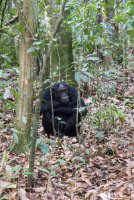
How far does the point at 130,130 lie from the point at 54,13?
2378mm

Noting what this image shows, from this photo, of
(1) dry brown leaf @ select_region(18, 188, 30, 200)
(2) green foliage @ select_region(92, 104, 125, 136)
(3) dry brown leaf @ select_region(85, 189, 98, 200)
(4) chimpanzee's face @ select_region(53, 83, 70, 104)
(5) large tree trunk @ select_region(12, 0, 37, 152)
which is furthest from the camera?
(4) chimpanzee's face @ select_region(53, 83, 70, 104)

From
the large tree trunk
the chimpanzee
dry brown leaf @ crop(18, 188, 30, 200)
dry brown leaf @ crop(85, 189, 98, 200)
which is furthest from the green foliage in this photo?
dry brown leaf @ crop(18, 188, 30, 200)

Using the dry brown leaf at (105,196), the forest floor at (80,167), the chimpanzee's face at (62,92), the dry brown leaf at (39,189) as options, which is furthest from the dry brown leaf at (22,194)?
the chimpanzee's face at (62,92)

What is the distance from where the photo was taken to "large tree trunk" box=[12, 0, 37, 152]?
169 inches

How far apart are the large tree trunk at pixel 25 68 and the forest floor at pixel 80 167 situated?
0.19m

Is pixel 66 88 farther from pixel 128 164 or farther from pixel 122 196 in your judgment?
pixel 122 196

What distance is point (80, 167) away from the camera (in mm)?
4445

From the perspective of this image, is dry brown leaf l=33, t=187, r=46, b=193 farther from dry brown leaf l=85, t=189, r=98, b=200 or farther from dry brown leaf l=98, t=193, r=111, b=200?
dry brown leaf l=98, t=193, r=111, b=200

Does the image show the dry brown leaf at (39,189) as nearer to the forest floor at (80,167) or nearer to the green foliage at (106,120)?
the forest floor at (80,167)

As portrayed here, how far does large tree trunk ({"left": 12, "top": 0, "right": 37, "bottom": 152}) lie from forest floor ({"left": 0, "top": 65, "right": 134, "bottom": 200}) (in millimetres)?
190

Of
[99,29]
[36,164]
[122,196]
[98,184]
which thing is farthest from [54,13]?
[122,196]

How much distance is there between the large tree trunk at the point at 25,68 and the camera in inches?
169

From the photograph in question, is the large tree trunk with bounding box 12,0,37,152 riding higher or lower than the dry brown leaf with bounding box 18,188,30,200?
higher

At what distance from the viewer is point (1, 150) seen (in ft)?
16.4
